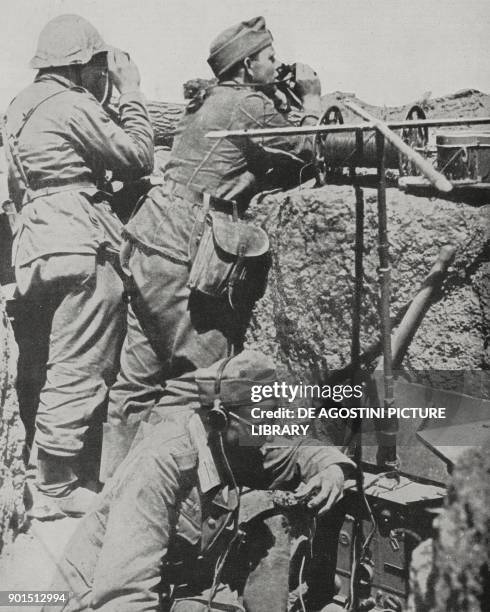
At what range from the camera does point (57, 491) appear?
145 inches

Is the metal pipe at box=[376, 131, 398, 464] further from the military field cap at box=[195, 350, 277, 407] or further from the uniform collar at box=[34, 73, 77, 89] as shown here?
the uniform collar at box=[34, 73, 77, 89]

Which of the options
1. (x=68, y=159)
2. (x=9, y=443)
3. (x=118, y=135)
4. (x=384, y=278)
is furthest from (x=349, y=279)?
(x=9, y=443)

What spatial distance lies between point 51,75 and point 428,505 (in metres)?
3.03

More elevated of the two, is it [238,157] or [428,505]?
[238,157]

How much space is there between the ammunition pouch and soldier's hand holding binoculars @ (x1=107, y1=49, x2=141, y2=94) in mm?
1020

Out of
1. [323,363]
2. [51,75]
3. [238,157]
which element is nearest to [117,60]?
[51,75]

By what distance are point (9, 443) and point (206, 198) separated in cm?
167

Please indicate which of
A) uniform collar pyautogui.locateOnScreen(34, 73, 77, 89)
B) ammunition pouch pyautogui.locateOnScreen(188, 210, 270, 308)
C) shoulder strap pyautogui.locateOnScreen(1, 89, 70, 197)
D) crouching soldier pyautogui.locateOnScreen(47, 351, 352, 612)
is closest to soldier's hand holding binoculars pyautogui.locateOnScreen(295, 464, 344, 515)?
crouching soldier pyautogui.locateOnScreen(47, 351, 352, 612)

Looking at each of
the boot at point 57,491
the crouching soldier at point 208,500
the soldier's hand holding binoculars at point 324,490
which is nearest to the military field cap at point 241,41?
the crouching soldier at point 208,500

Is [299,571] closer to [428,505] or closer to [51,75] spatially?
[428,505]

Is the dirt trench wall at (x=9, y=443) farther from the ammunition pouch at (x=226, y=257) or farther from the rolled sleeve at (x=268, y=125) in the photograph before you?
the rolled sleeve at (x=268, y=125)

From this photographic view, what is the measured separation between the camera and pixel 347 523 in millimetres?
2887

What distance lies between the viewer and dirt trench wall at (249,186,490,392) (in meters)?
2.88

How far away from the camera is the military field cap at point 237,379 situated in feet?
9.37
